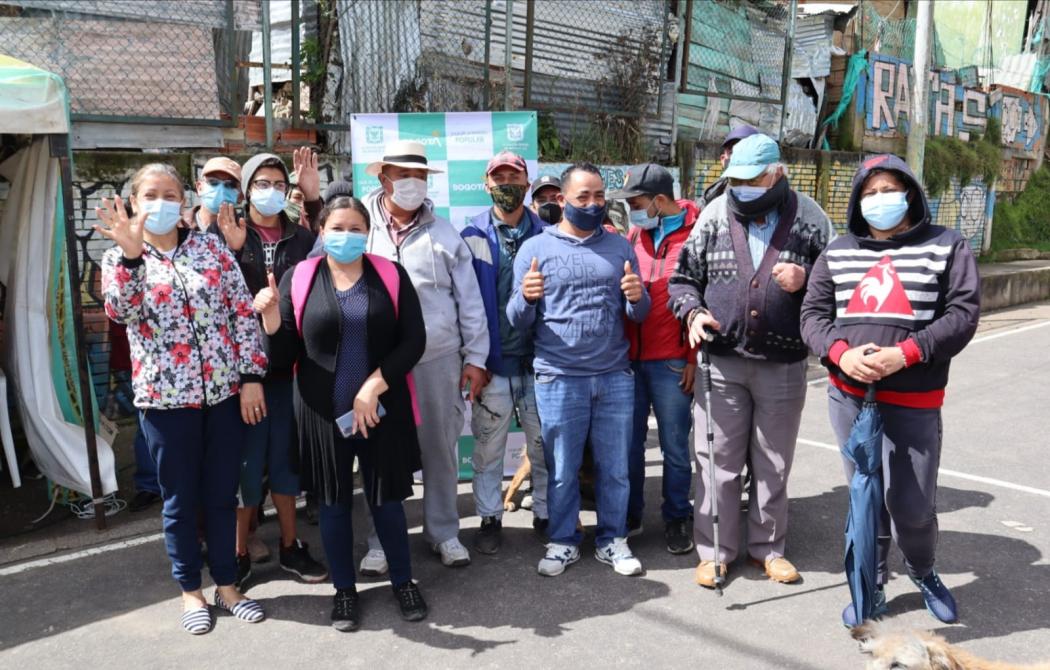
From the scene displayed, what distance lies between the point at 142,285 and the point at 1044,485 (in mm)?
5447

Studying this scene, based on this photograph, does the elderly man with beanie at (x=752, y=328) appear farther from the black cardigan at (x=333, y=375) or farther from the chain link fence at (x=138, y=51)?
the chain link fence at (x=138, y=51)

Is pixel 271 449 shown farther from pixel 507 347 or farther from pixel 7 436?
pixel 7 436

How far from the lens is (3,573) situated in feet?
14.3

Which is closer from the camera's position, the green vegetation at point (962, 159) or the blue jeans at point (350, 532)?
the blue jeans at point (350, 532)

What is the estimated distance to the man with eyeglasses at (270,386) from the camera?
4096mm

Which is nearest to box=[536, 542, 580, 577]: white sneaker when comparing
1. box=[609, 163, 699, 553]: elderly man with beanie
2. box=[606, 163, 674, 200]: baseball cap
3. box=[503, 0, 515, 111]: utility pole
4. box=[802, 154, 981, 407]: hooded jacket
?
box=[609, 163, 699, 553]: elderly man with beanie

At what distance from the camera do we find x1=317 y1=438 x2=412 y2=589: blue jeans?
3.77 m

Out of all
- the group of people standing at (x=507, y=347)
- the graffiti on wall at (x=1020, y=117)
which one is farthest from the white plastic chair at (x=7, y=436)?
the graffiti on wall at (x=1020, y=117)

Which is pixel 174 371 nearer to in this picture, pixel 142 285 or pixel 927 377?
pixel 142 285

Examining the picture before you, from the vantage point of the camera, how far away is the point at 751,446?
4.29 metres

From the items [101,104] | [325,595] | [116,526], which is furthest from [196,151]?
[325,595]

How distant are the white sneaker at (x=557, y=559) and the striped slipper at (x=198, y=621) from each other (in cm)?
156

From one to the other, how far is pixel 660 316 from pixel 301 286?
1.83 meters

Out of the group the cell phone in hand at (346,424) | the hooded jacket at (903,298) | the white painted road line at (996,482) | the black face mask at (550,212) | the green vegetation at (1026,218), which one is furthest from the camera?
the green vegetation at (1026,218)
